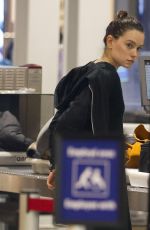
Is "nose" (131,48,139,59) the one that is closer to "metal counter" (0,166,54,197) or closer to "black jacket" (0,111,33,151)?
"metal counter" (0,166,54,197)

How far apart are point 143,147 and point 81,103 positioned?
0.34 meters

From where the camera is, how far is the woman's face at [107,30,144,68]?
2.76 meters

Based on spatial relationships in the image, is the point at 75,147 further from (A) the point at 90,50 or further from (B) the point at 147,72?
(A) the point at 90,50

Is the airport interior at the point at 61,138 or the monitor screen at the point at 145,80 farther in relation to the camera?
the monitor screen at the point at 145,80

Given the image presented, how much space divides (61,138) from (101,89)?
1771mm

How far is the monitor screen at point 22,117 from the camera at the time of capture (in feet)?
12.6

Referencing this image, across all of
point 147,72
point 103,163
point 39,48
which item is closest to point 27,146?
point 147,72

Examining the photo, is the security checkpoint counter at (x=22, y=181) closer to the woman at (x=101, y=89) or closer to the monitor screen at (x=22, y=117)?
the monitor screen at (x=22, y=117)

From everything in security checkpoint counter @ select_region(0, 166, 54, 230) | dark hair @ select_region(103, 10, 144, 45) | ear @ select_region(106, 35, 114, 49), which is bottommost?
security checkpoint counter @ select_region(0, 166, 54, 230)

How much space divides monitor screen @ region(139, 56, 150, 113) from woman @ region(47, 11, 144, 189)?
158 millimetres

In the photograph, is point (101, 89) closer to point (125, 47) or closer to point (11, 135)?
point (125, 47)

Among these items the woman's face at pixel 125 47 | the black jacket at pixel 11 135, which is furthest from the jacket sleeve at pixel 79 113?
the black jacket at pixel 11 135

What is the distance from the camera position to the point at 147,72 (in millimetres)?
2998

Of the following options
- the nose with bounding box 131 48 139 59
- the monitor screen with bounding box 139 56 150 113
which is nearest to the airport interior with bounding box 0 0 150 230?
the monitor screen with bounding box 139 56 150 113
